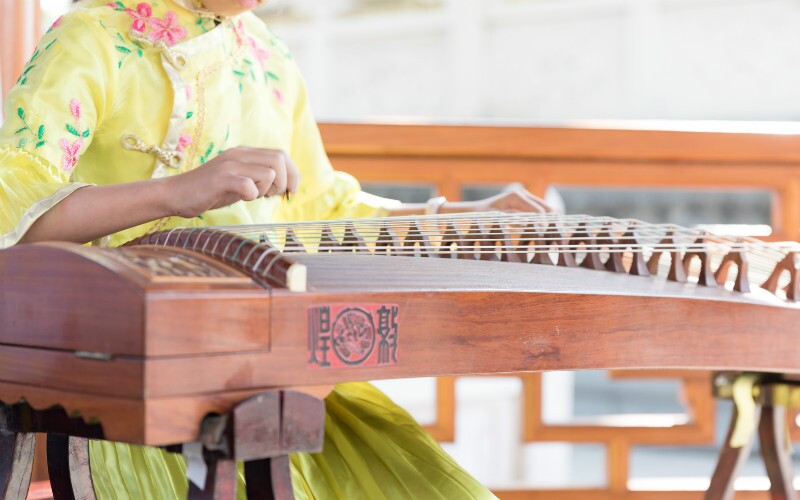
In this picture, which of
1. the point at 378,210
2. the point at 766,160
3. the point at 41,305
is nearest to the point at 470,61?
the point at 766,160

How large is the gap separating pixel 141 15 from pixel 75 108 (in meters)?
0.21

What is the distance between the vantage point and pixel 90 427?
0.81m

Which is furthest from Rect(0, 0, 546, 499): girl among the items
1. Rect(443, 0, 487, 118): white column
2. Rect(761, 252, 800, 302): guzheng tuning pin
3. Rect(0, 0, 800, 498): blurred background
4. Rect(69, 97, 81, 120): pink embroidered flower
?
Rect(443, 0, 487, 118): white column

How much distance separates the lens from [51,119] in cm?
111

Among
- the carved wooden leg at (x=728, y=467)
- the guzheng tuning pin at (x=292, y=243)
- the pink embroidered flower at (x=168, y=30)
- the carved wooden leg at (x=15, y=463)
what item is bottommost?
the carved wooden leg at (x=728, y=467)

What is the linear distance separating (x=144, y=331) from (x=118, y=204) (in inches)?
13.8

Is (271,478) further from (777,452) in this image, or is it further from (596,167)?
(596,167)

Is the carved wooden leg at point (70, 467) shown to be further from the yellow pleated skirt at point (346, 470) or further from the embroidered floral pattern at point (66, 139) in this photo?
the embroidered floral pattern at point (66, 139)

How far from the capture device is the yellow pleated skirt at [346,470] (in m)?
1.11

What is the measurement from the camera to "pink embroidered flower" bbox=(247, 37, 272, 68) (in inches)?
57.7

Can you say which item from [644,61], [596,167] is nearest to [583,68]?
[644,61]

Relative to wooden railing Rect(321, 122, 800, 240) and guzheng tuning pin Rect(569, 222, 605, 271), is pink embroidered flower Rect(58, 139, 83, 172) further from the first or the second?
wooden railing Rect(321, 122, 800, 240)

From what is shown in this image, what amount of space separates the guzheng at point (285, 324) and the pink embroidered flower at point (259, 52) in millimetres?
459

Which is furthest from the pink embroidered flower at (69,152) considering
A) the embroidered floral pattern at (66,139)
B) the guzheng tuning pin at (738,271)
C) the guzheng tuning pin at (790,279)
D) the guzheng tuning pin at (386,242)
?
the guzheng tuning pin at (790,279)
